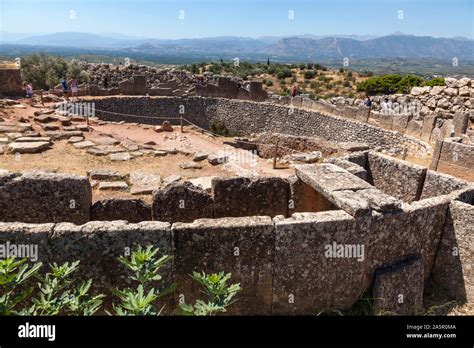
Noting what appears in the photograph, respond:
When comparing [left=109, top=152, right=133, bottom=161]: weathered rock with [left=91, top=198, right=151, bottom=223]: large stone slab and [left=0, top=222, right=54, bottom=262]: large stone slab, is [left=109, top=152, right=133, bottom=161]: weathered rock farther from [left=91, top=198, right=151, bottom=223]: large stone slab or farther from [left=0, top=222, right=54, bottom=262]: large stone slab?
[left=0, top=222, right=54, bottom=262]: large stone slab

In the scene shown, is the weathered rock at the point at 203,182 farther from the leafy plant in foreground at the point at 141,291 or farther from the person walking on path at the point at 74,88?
the person walking on path at the point at 74,88

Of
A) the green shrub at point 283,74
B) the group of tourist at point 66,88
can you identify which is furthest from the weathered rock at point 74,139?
the green shrub at point 283,74

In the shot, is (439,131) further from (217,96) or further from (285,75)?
(285,75)

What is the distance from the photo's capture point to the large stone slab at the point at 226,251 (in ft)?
14.7

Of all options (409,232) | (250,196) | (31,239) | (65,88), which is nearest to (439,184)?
(409,232)

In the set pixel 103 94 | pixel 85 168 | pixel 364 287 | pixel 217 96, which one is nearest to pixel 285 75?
pixel 217 96

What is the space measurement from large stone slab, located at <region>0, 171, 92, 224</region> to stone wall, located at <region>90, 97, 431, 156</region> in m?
15.0

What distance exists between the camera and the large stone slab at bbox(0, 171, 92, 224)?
6043 millimetres

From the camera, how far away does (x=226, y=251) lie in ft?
14.9

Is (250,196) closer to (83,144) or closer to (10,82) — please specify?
(83,144)

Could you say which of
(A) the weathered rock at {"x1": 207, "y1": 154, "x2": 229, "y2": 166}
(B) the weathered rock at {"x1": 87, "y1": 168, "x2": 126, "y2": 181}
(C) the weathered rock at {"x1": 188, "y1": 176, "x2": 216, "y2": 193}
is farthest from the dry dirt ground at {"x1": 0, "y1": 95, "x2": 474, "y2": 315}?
(C) the weathered rock at {"x1": 188, "y1": 176, "x2": 216, "y2": 193}

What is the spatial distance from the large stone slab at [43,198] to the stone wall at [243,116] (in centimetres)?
1497

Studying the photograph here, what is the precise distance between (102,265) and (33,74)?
27.8 meters

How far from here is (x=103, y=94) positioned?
25.4 metres
